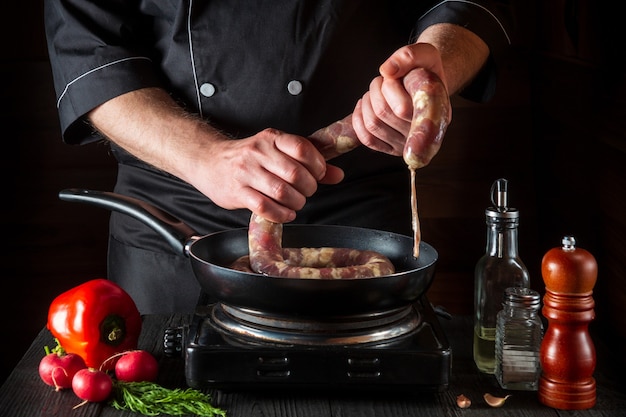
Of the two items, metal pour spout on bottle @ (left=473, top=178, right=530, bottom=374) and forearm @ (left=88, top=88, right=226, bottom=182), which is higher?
forearm @ (left=88, top=88, right=226, bottom=182)

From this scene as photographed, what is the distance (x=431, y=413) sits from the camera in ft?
4.34

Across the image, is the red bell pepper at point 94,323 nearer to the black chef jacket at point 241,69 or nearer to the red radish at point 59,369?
the red radish at point 59,369

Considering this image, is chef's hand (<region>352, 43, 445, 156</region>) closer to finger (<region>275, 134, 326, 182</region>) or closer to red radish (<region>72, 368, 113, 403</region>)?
finger (<region>275, 134, 326, 182</region>)

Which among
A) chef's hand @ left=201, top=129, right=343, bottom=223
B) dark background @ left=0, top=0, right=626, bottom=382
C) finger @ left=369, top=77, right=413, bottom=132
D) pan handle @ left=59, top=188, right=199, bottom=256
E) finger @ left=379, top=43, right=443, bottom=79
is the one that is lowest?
dark background @ left=0, top=0, right=626, bottom=382

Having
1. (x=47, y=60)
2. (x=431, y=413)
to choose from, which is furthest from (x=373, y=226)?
(x=47, y=60)

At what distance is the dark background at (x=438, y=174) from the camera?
280 cm

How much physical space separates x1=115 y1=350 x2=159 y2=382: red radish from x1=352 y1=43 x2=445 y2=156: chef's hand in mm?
521

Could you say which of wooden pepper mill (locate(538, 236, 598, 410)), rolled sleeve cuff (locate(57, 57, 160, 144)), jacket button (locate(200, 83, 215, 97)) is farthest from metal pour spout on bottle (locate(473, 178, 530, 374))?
rolled sleeve cuff (locate(57, 57, 160, 144))

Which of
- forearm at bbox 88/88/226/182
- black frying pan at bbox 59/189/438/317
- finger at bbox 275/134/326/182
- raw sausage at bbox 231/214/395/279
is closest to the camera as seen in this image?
black frying pan at bbox 59/189/438/317

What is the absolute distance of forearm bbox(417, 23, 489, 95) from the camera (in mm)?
1928

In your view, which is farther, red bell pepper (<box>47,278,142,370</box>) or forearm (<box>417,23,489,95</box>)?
forearm (<box>417,23,489,95</box>)

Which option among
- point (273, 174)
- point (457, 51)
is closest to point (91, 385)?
point (273, 174)

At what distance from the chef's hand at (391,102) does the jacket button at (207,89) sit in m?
0.51

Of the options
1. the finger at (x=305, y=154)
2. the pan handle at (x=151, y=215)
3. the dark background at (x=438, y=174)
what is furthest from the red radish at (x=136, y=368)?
the dark background at (x=438, y=174)
